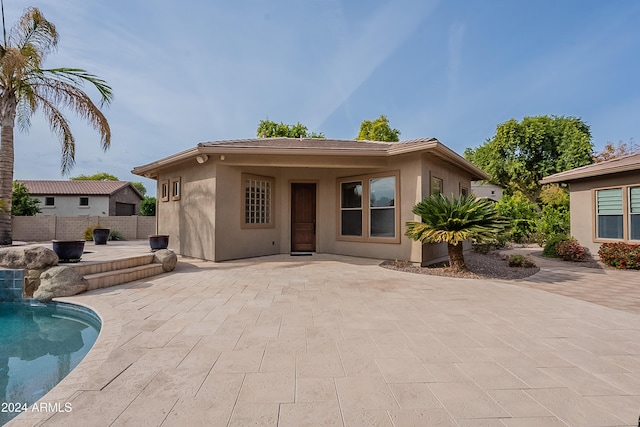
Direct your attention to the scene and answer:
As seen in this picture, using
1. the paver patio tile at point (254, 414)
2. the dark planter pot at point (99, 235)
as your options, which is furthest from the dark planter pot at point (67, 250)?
the dark planter pot at point (99, 235)

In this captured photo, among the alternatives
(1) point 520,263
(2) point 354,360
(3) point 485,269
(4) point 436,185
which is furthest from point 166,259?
(1) point 520,263

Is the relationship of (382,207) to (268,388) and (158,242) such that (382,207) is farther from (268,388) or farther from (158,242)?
(268,388)

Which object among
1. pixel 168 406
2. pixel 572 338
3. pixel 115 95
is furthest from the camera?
pixel 115 95

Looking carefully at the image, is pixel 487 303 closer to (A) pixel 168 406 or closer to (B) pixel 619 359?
(B) pixel 619 359

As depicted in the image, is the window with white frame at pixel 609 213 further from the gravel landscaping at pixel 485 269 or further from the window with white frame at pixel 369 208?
the window with white frame at pixel 369 208

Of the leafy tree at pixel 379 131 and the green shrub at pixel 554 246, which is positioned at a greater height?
the leafy tree at pixel 379 131

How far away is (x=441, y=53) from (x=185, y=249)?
1095 centimetres

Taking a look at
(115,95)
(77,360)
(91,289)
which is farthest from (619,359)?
(115,95)

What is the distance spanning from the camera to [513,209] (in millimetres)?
13961

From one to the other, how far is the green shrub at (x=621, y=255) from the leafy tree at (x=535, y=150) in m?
15.0

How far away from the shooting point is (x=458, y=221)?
579 centimetres

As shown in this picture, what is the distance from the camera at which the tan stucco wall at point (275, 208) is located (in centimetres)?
725

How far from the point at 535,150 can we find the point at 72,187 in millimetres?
36079

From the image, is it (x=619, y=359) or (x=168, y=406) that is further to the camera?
(x=619, y=359)
